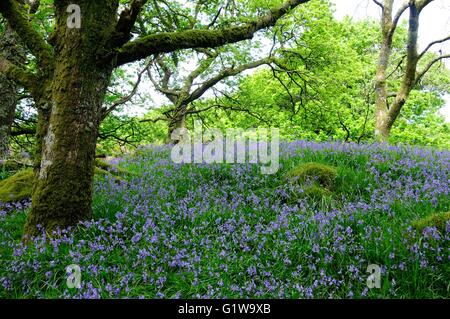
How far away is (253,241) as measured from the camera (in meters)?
4.62

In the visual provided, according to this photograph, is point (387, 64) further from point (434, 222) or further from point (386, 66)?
point (434, 222)

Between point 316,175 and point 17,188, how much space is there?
541 cm

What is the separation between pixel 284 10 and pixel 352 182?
3369 millimetres

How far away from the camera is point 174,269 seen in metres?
4.14

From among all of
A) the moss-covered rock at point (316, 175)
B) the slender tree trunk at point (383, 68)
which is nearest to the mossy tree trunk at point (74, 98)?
the moss-covered rock at point (316, 175)

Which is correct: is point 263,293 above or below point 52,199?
below

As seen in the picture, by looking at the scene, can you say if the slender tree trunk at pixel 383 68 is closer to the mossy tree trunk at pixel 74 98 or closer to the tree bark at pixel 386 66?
the tree bark at pixel 386 66

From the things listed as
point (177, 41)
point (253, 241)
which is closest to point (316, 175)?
point (253, 241)

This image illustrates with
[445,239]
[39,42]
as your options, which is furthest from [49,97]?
[445,239]

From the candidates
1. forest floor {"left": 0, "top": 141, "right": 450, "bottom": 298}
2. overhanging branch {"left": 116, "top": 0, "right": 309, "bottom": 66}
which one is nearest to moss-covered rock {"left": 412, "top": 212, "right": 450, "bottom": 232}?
forest floor {"left": 0, "top": 141, "right": 450, "bottom": 298}

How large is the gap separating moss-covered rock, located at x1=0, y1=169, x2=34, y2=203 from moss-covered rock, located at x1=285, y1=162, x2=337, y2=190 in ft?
15.4
